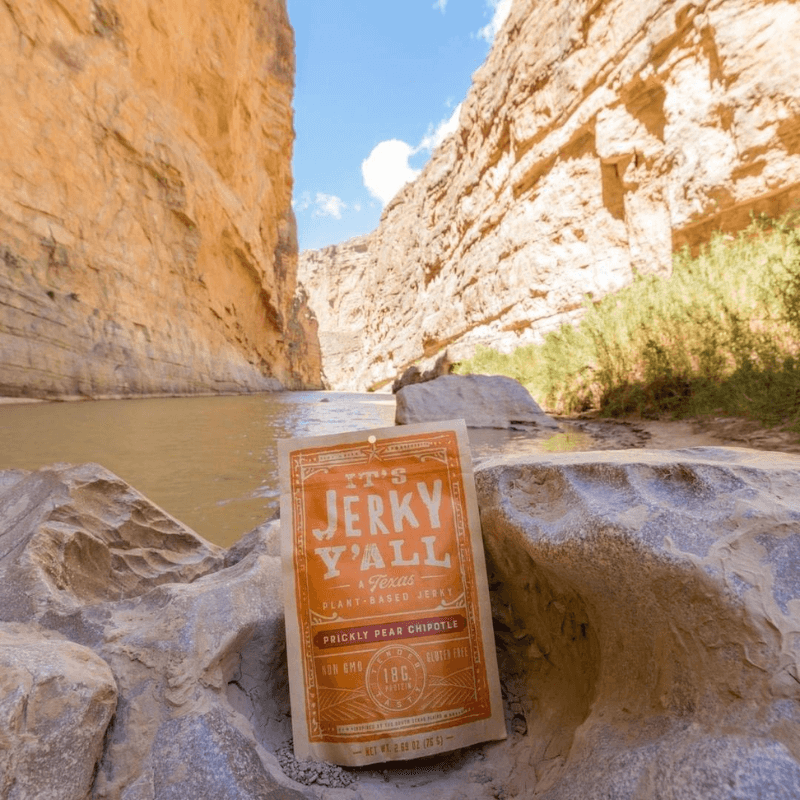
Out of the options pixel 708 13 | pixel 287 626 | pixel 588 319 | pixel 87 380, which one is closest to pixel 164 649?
pixel 287 626

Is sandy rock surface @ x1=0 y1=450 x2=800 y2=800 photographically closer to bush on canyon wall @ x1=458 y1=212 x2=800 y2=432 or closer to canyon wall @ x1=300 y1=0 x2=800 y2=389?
bush on canyon wall @ x1=458 y1=212 x2=800 y2=432

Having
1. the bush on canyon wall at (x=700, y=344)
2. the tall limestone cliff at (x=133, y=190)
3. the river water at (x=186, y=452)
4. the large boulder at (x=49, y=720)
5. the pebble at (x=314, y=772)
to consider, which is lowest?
the pebble at (x=314, y=772)

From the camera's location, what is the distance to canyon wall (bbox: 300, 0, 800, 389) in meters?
7.00

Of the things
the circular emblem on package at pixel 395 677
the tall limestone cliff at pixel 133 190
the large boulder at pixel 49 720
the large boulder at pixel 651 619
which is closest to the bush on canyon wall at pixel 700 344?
the large boulder at pixel 651 619

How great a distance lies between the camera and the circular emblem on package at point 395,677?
71 cm

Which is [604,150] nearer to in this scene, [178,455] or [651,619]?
[178,455]

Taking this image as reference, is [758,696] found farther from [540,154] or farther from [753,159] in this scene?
[540,154]

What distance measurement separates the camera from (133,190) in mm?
9367

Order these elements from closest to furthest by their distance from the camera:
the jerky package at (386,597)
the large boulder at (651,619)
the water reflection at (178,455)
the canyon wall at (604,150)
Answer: the large boulder at (651,619) < the jerky package at (386,597) < the water reflection at (178,455) < the canyon wall at (604,150)

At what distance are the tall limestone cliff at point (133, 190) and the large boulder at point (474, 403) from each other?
227 inches

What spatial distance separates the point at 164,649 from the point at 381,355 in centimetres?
2881

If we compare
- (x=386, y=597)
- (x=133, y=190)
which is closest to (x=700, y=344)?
(x=386, y=597)

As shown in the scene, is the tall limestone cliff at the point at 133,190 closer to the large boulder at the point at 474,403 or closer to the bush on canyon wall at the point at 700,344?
the large boulder at the point at 474,403

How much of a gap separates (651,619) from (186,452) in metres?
3.19
